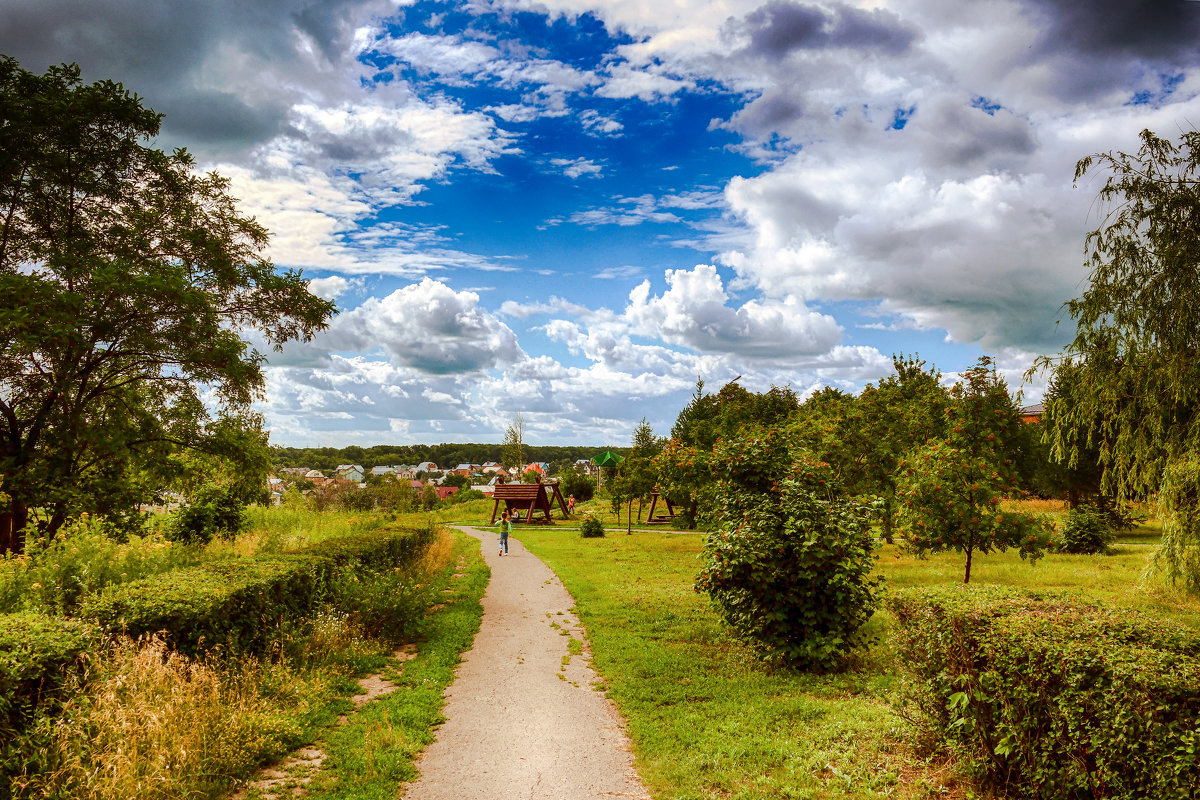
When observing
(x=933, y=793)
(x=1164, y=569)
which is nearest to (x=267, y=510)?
(x=933, y=793)

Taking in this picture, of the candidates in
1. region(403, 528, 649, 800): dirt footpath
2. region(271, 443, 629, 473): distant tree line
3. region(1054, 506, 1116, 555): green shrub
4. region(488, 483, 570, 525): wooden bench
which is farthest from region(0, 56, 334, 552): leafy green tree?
region(271, 443, 629, 473): distant tree line

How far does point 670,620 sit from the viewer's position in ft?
37.7

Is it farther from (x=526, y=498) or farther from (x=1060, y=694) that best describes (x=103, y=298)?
(x=526, y=498)

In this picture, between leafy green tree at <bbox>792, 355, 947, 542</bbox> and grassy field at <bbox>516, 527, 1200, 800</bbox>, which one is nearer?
grassy field at <bbox>516, 527, 1200, 800</bbox>

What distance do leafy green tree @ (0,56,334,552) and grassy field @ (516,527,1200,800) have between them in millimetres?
10289

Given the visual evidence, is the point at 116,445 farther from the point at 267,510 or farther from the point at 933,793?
the point at 933,793

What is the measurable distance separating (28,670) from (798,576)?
25.0ft

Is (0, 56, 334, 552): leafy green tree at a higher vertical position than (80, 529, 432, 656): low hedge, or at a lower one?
higher

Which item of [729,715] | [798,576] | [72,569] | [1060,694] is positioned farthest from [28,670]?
[798,576]

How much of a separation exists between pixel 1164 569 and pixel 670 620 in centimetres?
1072

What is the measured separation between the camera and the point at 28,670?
4.37 meters

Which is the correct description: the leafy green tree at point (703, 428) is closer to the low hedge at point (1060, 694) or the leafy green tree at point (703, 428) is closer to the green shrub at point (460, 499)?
the low hedge at point (1060, 694)

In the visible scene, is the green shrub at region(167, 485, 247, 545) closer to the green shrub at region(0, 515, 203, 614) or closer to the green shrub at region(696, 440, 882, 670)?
the green shrub at region(0, 515, 203, 614)

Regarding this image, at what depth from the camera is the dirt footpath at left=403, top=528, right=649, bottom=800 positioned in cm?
517
